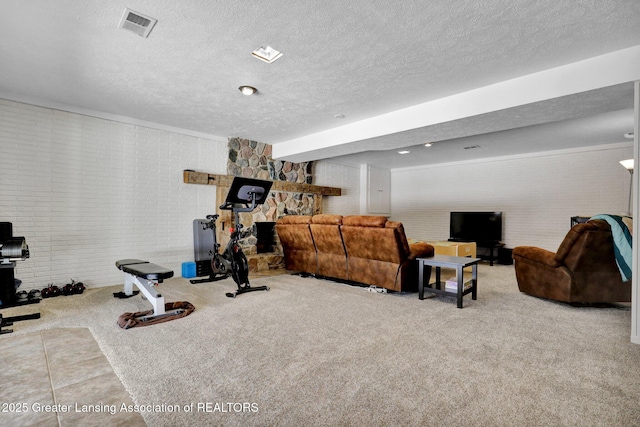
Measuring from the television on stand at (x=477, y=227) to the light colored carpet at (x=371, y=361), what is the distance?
3698 mm

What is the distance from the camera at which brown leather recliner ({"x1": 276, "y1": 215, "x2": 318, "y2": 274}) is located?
484 centimetres

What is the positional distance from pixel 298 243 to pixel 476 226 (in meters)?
4.75

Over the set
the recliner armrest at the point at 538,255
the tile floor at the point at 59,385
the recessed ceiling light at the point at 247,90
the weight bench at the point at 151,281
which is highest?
the recessed ceiling light at the point at 247,90

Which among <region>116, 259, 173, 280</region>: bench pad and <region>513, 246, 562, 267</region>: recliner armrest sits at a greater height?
<region>513, 246, 562, 267</region>: recliner armrest

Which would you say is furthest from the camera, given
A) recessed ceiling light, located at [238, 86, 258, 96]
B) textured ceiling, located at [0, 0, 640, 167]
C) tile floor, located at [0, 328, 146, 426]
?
recessed ceiling light, located at [238, 86, 258, 96]

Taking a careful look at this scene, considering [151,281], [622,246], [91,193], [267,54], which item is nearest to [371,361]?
[151,281]

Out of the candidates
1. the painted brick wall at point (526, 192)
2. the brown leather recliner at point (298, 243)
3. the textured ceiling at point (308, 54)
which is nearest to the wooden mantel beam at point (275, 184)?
the textured ceiling at point (308, 54)

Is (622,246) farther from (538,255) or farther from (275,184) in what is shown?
(275,184)

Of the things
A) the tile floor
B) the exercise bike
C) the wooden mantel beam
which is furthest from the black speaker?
the tile floor

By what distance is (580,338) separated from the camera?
2.60 m

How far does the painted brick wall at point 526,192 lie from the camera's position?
6.14 m

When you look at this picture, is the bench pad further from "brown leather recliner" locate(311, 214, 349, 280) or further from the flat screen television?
the flat screen television

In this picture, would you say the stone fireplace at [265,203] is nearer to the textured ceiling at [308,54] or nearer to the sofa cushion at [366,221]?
the textured ceiling at [308,54]

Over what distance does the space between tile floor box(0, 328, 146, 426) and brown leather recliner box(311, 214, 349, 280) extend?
2.89 m
